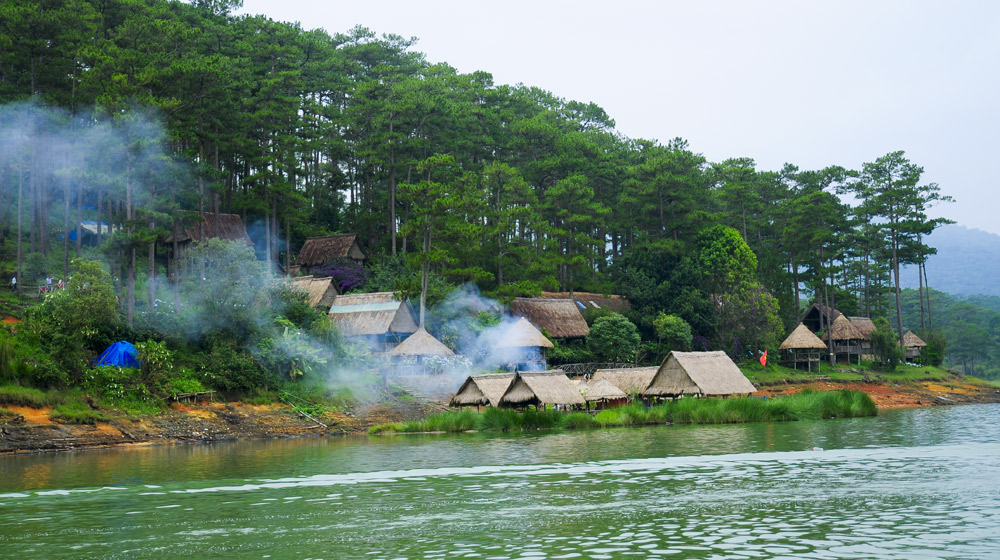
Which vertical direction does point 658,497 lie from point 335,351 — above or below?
below

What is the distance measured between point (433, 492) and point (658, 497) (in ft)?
15.3

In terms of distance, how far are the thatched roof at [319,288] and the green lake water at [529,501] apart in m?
25.3

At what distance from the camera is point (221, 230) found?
55688 mm

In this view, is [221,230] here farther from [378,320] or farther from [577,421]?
[577,421]

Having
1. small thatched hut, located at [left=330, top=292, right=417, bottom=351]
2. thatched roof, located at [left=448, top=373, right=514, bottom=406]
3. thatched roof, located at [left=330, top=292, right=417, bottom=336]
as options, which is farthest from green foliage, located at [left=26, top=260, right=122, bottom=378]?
thatched roof, located at [left=448, top=373, right=514, bottom=406]

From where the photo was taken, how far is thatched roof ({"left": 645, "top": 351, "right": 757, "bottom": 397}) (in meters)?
41.1

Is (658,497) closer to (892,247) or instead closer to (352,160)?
(352,160)

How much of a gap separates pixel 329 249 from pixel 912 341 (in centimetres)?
5135

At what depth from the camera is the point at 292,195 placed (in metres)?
53.2

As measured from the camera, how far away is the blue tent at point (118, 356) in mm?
36031

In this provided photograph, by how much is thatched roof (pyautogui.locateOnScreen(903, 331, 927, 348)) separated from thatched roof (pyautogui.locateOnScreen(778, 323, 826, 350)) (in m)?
14.1

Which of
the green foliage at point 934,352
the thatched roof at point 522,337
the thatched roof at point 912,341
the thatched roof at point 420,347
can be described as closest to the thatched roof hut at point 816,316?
the thatched roof at point 912,341

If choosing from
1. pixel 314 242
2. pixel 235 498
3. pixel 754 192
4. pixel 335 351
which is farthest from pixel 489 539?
pixel 754 192

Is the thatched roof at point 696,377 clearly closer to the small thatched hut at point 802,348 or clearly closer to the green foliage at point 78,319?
the small thatched hut at point 802,348
